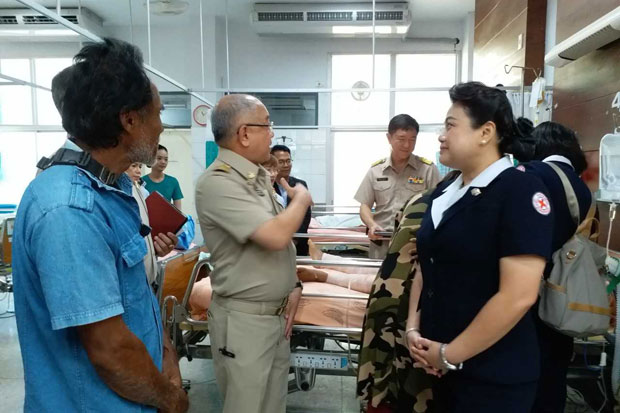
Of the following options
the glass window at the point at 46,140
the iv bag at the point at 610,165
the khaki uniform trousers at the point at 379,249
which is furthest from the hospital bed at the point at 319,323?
the glass window at the point at 46,140

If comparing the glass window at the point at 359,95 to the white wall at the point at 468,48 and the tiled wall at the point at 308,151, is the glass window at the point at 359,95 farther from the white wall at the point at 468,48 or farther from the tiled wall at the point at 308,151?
the white wall at the point at 468,48

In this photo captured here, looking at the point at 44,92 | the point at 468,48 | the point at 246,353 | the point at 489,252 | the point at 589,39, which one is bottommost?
the point at 246,353

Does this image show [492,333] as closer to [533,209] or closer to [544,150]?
[533,209]

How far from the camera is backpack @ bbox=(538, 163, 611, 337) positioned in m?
1.49

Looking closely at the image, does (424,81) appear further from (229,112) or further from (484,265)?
(484,265)

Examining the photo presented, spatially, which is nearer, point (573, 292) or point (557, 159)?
point (573, 292)

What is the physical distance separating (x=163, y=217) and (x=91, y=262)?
0.85 m

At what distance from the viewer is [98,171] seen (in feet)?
2.80

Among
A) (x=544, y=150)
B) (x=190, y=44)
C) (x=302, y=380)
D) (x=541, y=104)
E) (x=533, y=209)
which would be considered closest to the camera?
(x=533, y=209)

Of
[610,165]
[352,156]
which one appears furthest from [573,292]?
[352,156]

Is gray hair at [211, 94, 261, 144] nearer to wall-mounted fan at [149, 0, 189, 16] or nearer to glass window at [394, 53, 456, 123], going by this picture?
wall-mounted fan at [149, 0, 189, 16]

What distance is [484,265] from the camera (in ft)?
3.53

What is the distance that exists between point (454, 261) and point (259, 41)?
247 inches

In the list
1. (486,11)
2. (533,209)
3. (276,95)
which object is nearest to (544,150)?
(533,209)
